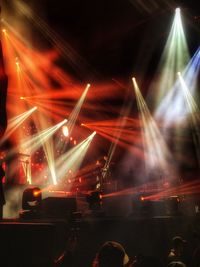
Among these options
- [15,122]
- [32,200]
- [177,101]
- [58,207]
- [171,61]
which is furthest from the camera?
[177,101]

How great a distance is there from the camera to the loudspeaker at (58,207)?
6.08 meters

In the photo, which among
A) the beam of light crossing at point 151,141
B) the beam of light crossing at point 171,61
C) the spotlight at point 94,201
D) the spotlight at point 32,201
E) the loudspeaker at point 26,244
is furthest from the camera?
the beam of light crossing at point 151,141

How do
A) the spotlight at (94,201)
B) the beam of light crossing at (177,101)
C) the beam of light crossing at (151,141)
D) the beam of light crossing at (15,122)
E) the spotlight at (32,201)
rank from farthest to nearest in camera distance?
the beam of light crossing at (151,141)
the beam of light crossing at (177,101)
the beam of light crossing at (15,122)
the spotlight at (94,201)
the spotlight at (32,201)

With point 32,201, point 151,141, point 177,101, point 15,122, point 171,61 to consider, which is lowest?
point 32,201

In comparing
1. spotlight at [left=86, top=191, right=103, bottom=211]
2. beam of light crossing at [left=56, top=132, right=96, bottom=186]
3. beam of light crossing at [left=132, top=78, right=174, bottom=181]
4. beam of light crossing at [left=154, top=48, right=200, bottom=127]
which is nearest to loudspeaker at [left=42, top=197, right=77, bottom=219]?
spotlight at [left=86, top=191, right=103, bottom=211]

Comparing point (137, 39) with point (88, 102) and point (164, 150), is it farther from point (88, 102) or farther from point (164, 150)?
point (164, 150)

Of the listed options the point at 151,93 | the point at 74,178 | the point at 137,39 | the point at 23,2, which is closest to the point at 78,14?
the point at 23,2

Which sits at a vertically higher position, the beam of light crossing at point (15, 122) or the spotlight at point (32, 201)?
the beam of light crossing at point (15, 122)

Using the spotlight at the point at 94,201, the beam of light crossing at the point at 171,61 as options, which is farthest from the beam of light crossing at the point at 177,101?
the spotlight at the point at 94,201

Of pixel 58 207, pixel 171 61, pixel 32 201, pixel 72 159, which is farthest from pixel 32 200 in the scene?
pixel 72 159

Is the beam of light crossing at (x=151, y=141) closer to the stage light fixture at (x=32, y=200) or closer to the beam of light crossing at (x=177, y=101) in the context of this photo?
the beam of light crossing at (x=177, y=101)

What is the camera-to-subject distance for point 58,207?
20.5 ft

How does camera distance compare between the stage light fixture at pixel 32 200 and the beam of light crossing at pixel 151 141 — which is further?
the beam of light crossing at pixel 151 141

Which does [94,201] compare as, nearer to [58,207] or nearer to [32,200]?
[58,207]
